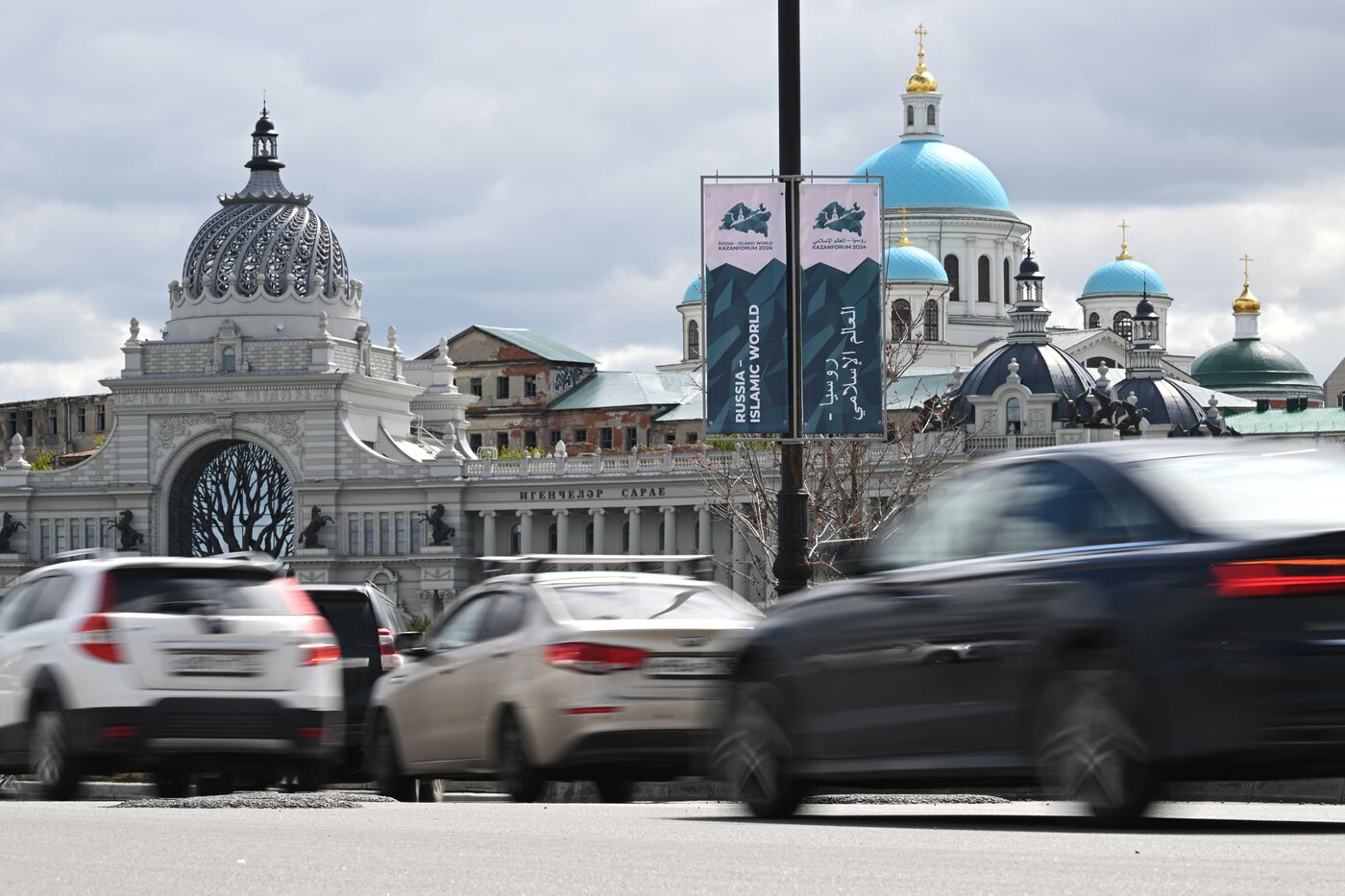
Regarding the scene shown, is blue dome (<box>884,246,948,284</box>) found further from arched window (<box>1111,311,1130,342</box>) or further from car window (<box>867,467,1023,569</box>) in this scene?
car window (<box>867,467,1023,569</box>)

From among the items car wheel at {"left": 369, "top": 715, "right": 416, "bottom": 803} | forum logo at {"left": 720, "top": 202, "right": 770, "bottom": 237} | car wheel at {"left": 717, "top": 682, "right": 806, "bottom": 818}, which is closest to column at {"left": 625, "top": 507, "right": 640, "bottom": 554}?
forum logo at {"left": 720, "top": 202, "right": 770, "bottom": 237}

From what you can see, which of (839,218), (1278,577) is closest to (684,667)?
(1278,577)

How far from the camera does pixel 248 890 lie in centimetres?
937

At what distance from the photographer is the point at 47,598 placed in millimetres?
16594

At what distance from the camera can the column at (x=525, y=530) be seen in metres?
108

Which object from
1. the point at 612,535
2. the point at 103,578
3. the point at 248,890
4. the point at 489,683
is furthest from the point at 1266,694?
the point at 612,535

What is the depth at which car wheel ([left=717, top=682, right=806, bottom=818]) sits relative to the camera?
1322cm

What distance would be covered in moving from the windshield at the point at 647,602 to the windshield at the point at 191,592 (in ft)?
6.42

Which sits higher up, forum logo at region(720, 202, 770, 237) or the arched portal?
forum logo at region(720, 202, 770, 237)

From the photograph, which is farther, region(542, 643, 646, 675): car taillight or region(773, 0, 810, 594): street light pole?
region(773, 0, 810, 594): street light pole

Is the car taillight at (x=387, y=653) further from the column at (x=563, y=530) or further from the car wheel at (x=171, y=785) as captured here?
the column at (x=563, y=530)

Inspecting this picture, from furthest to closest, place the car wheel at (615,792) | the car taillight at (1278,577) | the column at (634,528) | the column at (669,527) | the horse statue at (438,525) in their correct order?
1. the horse statue at (438,525)
2. the column at (634,528)
3. the column at (669,527)
4. the car wheel at (615,792)
5. the car taillight at (1278,577)

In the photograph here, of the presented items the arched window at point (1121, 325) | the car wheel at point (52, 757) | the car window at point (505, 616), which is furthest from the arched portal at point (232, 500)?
the car window at point (505, 616)

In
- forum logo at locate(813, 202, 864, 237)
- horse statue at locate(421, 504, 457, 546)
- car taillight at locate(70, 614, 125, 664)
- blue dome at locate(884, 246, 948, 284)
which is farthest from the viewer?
blue dome at locate(884, 246, 948, 284)
